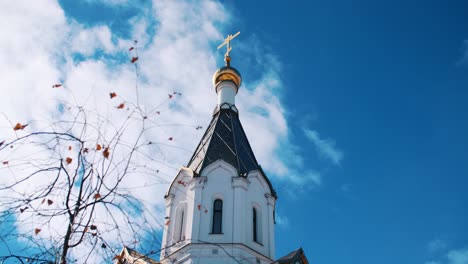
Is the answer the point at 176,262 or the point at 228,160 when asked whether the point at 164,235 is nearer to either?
the point at 176,262

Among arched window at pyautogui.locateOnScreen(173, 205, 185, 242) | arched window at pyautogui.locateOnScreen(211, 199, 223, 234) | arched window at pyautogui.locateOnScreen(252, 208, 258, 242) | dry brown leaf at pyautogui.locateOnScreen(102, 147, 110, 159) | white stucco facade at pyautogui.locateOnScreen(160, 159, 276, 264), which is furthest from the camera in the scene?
arched window at pyautogui.locateOnScreen(252, 208, 258, 242)

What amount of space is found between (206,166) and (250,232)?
9.66ft

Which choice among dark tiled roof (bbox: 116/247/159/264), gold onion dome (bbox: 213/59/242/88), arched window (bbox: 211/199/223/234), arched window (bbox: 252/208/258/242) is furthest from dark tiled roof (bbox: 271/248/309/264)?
gold onion dome (bbox: 213/59/242/88)

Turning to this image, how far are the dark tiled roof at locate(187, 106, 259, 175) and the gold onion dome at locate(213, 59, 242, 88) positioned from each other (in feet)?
6.43

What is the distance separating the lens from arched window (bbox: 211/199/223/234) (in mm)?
15539

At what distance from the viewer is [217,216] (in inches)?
626

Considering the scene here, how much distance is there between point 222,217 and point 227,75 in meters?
8.80

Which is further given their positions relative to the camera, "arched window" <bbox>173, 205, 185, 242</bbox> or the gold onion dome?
the gold onion dome

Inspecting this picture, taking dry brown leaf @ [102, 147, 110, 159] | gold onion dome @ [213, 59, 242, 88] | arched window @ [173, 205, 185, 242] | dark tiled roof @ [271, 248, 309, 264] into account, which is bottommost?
dry brown leaf @ [102, 147, 110, 159]

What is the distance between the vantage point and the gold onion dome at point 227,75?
22562 mm

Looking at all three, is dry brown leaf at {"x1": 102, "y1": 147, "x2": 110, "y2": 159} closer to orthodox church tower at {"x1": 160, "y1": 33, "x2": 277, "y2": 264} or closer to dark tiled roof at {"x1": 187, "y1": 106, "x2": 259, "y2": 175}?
orthodox church tower at {"x1": 160, "y1": 33, "x2": 277, "y2": 264}

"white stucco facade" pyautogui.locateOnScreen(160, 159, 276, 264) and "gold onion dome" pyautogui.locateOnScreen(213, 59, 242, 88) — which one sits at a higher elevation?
"gold onion dome" pyautogui.locateOnScreen(213, 59, 242, 88)

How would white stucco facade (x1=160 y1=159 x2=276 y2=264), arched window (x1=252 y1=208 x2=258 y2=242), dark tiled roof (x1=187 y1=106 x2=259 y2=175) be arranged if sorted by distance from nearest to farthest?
1. white stucco facade (x1=160 y1=159 x2=276 y2=264)
2. arched window (x1=252 y1=208 x2=258 y2=242)
3. dark tiled roof (x1=187 y1=106 x2=259 y2=175)

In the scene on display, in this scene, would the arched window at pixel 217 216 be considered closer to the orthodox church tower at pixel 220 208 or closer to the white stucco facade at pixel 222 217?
the orthodox church tower at pixel 220 208
